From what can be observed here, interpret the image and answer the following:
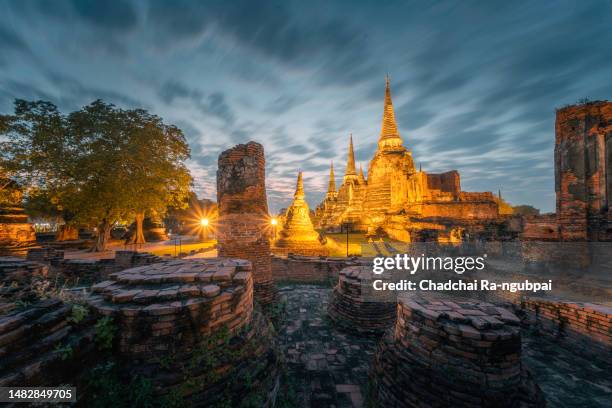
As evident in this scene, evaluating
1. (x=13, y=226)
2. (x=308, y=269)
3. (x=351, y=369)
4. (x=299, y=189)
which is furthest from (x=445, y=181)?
(x=13, y=226)

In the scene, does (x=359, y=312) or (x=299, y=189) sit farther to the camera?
(x=299, y=189)

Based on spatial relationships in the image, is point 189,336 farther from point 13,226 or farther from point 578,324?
point 13,226

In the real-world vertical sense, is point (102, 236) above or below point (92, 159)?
below

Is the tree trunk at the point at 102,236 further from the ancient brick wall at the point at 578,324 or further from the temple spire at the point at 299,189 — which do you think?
the ancient brick wall at the point at 578,324

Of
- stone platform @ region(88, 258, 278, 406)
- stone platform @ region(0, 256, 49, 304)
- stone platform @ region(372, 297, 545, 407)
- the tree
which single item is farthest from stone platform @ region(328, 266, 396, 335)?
the tree

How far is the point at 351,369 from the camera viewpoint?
3770mm

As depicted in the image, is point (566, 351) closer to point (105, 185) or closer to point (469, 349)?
point (469, 349)

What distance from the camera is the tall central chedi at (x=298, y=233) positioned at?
1420 cm

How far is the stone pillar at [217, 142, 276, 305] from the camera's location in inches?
228

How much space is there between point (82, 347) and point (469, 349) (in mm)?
3944

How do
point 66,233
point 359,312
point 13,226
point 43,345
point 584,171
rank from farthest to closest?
point 66,233 < point 13,226 < point 584,171 < point 359,312 < point 43,345

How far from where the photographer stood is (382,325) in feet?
16.1

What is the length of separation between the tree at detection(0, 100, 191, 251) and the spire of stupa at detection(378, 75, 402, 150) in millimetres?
28442

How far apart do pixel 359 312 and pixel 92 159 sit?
1522 centimetres
